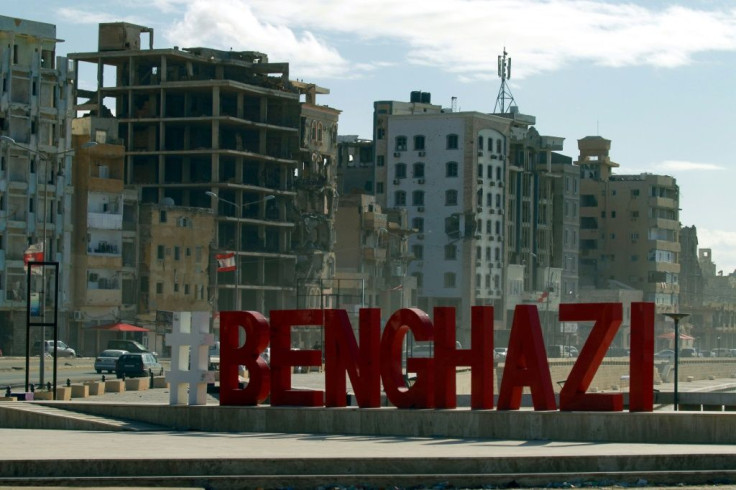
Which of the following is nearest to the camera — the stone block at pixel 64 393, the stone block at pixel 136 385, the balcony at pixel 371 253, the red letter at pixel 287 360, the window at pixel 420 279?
the red letter at pixel 287 360

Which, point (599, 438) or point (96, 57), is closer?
point (599, 438)

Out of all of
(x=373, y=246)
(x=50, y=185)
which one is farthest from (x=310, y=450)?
(x=373, y=246)

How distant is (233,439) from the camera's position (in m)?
40.0

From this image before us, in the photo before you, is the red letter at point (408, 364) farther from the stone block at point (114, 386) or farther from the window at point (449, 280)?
the window at point (449, 280)

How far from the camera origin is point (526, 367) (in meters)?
40.9

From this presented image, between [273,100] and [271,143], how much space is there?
143 inches

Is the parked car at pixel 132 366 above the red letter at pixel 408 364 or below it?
below

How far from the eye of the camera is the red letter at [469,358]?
41.4 metres

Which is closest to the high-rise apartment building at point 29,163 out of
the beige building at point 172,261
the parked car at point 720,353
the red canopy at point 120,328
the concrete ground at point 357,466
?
the red canopy at point 120,328

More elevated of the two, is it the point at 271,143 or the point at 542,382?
the point at 271,143

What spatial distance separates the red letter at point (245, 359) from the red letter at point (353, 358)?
180 centimetres

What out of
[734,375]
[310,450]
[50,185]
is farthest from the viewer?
[734,375]

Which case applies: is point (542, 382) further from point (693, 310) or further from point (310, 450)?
point (693, 310)

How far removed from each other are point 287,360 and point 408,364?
3397mm
